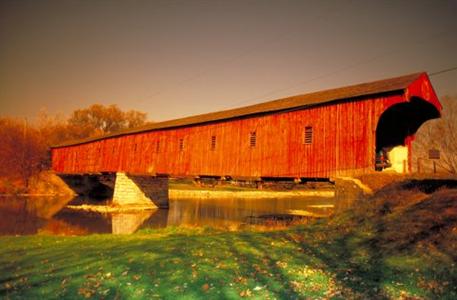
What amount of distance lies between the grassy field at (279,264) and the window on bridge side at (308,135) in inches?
238

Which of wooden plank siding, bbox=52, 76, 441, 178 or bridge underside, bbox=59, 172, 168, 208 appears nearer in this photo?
wooden plank siding, bbox=52, 76, 441, 178

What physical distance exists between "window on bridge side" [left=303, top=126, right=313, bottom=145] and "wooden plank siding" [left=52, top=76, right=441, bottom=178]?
0.48 feet

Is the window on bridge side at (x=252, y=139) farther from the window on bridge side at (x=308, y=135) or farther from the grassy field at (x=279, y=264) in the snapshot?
the grassy field at (x=279, y=264)

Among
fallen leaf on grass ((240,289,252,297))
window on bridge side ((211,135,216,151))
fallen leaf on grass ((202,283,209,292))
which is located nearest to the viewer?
fallen leaf on grass ((240,289,252,297))

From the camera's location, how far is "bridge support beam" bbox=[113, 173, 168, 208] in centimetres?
2992

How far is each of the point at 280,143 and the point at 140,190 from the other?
17.6 meters

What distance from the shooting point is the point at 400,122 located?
64.3 feet

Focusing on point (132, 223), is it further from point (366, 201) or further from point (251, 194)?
point (251, 194)

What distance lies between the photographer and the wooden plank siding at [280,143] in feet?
50.2

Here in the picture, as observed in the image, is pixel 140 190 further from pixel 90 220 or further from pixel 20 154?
A: pixel 20 154

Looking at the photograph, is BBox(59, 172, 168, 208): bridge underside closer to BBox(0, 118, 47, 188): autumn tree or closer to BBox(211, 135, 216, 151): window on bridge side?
BBox(211, 135, 216, 151): window on bridge side

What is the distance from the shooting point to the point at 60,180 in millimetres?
43969

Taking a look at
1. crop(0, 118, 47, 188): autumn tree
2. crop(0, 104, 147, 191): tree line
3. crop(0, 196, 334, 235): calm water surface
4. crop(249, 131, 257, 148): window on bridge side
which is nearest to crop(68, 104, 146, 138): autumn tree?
crop(0, 104, 147, 191): tree line

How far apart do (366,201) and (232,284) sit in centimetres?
843
